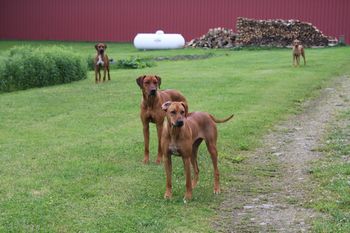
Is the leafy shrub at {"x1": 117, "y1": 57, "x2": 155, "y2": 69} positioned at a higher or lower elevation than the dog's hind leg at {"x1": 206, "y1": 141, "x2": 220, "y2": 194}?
higher

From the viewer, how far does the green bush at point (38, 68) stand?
15.1 metres

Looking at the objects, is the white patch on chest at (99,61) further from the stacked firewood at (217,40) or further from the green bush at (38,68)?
the stacked firewood at (217,40)

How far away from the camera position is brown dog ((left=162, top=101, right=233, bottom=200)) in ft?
17.9

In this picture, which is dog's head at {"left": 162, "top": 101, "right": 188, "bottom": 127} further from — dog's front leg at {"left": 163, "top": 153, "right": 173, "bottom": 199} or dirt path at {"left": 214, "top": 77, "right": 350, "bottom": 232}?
dirt path at {"left": 214, "top": 77, "right": 350, "bottom": 232}

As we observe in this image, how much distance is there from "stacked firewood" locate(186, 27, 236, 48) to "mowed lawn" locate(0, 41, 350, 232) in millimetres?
14269

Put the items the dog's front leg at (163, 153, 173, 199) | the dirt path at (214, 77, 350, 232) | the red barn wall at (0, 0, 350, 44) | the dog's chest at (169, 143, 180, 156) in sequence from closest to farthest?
the dirt path at (214, 77, 350, 232), the dog's chest at (169, 143, 180, 156), the dog's front leg at (163, 153, 173, 199), the red barn wall at (0, 0, 350, 44)

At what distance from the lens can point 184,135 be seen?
5.59 meters

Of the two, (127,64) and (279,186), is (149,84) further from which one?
(127,64)

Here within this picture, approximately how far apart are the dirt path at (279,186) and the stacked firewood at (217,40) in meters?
→ 20.6

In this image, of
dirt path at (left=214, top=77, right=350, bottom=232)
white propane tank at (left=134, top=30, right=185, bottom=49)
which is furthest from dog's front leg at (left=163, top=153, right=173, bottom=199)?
white propane tank at (left=134, top=30, right=185, bottom=49)

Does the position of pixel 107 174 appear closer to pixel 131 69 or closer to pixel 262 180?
pixel 262 180

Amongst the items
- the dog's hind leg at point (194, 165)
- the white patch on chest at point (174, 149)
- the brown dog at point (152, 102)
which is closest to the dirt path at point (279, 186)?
the dog's hind leg at point (194, 165)

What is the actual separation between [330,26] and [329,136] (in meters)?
25.9

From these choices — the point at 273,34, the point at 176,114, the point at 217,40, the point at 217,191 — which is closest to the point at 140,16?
the point at 217,40
